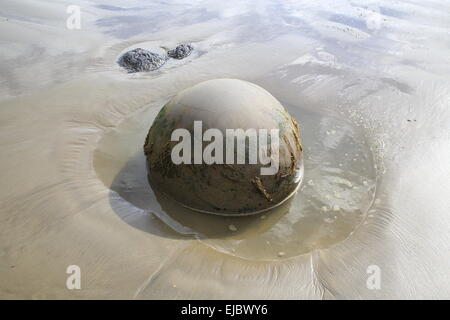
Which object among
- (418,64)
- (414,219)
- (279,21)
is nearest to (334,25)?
(279,21)

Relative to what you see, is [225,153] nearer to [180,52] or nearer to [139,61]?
[139,61]

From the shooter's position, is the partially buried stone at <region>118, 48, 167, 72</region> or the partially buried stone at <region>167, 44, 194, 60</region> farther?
the partially buried stone at <region>167, 44, 194, 60</region>

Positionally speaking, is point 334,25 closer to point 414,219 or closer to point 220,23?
point 220,23

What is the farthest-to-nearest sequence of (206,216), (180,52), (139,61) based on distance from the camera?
1. (180,52)
2. (139,61)
3. (206,216)

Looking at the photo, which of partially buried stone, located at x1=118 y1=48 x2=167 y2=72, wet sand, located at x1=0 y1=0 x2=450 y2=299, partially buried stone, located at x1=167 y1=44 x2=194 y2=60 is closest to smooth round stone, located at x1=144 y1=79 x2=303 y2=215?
wet sand, located at x1=0 y1=0 x2=450 y2=299

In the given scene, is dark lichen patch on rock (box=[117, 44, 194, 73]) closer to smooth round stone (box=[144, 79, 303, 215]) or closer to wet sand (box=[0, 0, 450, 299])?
wet sand (box=[0, 0, 450, 299])

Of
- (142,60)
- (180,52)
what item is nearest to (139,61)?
(142,60)
